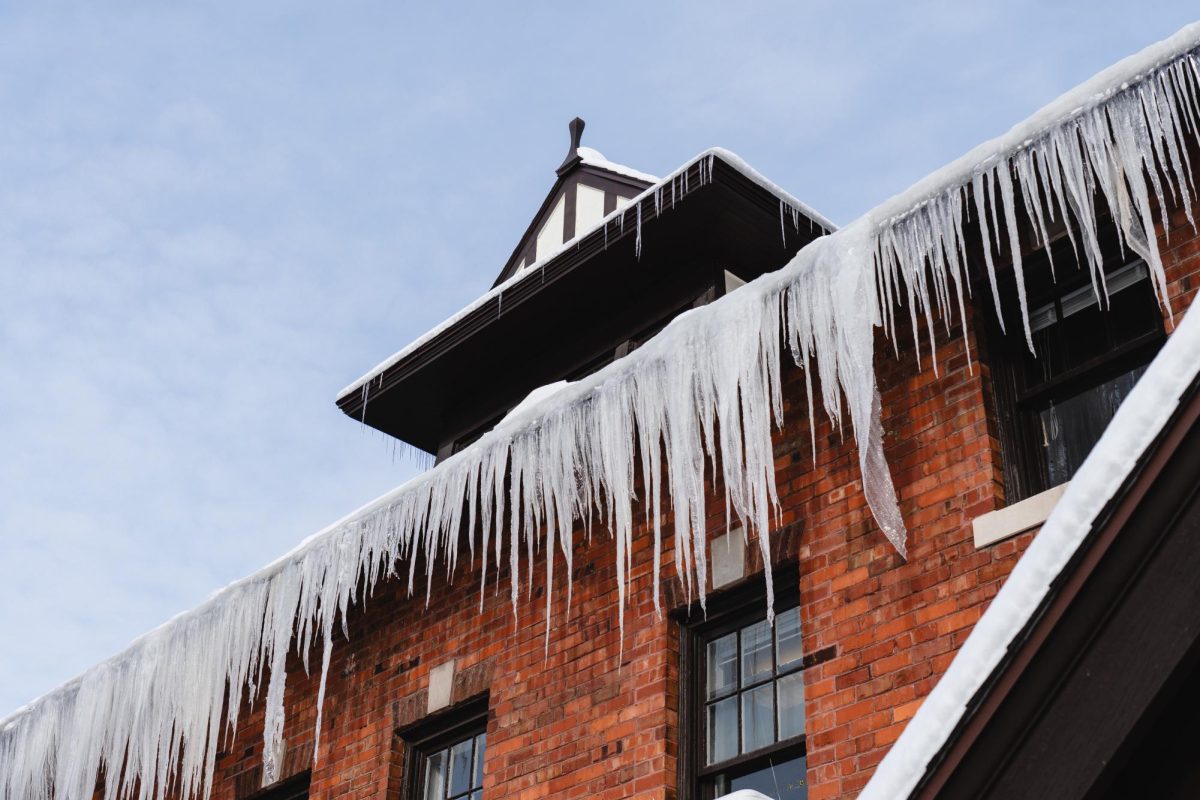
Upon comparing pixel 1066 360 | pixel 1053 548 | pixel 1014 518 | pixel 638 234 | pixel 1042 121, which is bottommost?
pixel 1053 548

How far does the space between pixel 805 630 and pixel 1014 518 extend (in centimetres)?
114

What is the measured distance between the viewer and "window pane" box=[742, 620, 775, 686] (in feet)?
22.9

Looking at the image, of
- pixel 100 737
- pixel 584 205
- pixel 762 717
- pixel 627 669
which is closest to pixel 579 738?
pixel 627 669

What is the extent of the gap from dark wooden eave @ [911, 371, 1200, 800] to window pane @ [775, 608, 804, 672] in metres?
3.51

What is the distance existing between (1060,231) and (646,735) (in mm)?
2985

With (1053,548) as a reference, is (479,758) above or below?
above

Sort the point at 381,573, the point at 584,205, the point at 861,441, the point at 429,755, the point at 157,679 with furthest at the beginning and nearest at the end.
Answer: the point at 584,205
the point at 157,679
the point at 381,573
the point at 429,755
the point at 861,441

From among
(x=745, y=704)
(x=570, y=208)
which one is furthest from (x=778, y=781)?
(x=570, y=208)

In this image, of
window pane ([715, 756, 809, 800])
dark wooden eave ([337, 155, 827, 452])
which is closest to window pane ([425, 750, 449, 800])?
window pane ([715, 756, 809, 800])

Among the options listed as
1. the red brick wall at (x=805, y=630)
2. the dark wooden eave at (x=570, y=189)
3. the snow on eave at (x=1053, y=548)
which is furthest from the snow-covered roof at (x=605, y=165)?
the snow on eave at (x=1053, y=548)

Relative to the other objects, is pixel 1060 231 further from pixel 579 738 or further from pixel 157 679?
pixel 157 679

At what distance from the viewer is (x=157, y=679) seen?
1007 cm

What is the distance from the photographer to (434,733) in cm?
859

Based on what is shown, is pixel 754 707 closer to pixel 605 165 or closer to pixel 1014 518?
pixel 1014 518
